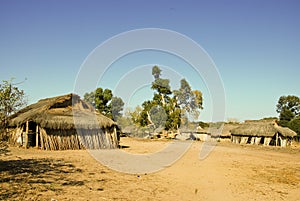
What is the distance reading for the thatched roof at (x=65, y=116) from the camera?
19109 millimetres

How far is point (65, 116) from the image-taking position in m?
20.3

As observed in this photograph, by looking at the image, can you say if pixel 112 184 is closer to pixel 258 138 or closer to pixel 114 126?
pixel 114 126

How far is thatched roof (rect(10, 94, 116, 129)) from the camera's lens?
1911 centimetres

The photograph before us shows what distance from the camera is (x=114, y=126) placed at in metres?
22.5

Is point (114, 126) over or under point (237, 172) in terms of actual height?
over

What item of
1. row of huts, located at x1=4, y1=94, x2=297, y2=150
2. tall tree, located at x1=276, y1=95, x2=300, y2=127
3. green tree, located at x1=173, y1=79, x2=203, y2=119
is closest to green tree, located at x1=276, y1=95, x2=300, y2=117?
tall tree, located at x1=276, y1=95, x2=300, y2=127

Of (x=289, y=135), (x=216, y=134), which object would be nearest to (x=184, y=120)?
(x=216, y=134)

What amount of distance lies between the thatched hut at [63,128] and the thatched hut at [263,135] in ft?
72.1

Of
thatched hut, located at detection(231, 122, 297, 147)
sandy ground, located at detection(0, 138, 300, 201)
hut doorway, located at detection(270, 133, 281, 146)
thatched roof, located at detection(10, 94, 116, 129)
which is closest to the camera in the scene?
sandy ground, located at detection(0, 138, 300, 201)

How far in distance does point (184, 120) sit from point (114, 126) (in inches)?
1115

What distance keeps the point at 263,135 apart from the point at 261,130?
1.00m

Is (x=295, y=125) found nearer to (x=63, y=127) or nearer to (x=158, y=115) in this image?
(x=158, y=115)

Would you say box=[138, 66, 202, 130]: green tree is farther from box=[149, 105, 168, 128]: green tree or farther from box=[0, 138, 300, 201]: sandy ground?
box=[0, 138, 300, 201]: sandy ground

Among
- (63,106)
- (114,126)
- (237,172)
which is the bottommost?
(237,172)
